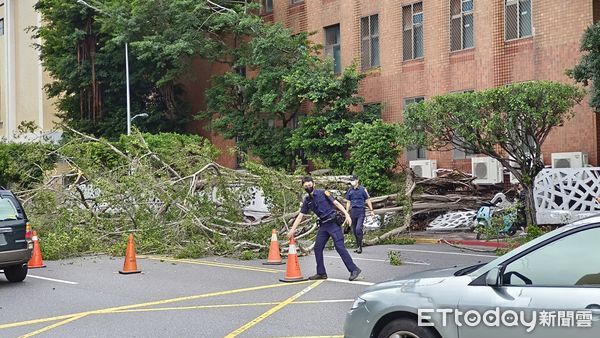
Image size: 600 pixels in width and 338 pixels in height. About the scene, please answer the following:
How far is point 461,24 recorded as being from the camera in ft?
81.5

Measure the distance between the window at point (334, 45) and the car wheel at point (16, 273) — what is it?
18518 mm

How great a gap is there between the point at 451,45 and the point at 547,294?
20.9 m

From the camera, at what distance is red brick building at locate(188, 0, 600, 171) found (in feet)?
70.6

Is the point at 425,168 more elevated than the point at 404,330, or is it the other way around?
the point at 425,168

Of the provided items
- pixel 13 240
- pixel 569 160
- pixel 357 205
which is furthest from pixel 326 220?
pixel 569 160

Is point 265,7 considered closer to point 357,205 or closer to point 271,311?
point 357,205

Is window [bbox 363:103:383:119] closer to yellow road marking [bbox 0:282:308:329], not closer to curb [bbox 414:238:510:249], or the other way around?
curb [bbox 414:238:510:249]

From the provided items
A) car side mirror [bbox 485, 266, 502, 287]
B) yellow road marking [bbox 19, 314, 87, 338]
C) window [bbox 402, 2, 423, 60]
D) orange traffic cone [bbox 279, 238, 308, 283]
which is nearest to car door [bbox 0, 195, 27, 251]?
yellow road marking [bbox 19, 314, 87, 338]

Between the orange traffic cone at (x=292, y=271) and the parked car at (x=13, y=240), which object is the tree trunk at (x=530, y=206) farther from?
the parked car at (x=13, y=240)

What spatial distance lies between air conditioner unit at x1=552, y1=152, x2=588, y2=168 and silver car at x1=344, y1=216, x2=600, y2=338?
16.0 m

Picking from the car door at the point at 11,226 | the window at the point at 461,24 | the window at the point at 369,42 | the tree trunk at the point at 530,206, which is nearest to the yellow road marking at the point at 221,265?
the car door at the point at 11,226

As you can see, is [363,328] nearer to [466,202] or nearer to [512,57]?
[466,202]

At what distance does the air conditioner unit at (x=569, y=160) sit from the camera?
67.3 feet

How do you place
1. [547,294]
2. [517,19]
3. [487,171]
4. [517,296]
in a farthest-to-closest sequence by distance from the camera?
[517,19] < [487,171] < [517,296] < [547,294]
